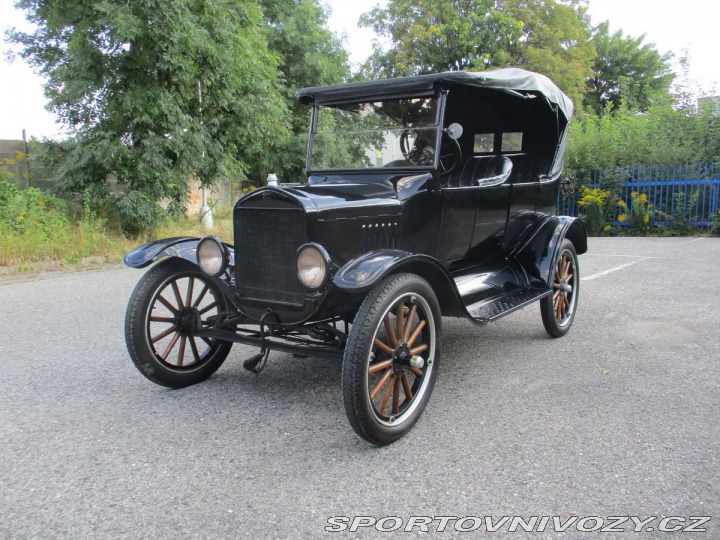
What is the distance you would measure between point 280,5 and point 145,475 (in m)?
19.7

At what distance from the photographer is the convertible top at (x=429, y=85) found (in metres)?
3.72

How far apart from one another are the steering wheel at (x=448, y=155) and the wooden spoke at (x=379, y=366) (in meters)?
1.58

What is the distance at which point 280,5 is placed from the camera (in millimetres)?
19328

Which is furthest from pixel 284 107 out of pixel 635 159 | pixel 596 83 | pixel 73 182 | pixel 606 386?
pixel 596 83

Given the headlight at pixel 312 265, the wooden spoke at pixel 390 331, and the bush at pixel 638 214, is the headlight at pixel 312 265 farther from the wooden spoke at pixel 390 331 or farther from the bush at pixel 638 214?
the bush at pixel 638 214

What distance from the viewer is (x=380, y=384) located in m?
2.77

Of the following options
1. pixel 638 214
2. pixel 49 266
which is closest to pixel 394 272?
pixel 49 266

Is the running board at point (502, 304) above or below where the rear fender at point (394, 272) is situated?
below

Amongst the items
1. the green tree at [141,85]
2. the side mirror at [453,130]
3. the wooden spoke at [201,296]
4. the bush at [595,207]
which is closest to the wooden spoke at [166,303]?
the wooden spoke at [201,296]

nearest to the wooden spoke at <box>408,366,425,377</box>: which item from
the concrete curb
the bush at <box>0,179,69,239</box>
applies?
the concrete curb

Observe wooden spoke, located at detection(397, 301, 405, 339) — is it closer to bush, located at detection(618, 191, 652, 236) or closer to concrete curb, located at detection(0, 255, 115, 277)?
concrete curb, located at detection(0, 255, 115, 277)

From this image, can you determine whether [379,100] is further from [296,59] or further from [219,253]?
[296,59]

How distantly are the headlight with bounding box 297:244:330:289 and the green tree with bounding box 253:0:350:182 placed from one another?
52.9 feet

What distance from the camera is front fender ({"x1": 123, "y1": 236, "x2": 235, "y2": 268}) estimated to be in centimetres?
351
